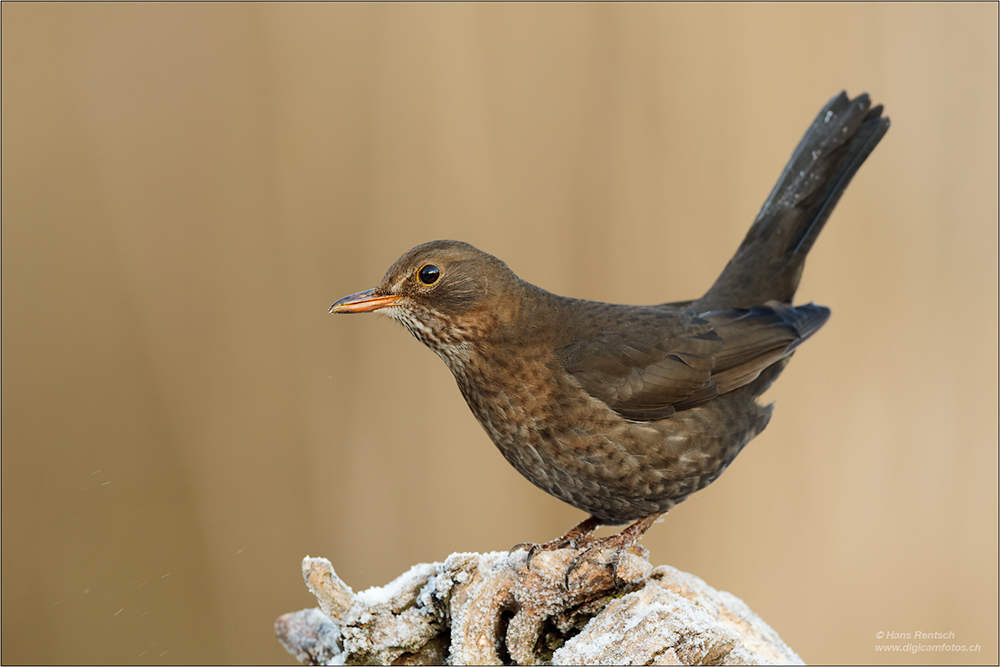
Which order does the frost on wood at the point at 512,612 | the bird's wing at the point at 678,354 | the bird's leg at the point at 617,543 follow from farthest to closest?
1. the bird's wing at the point at 678,354
2. the bird's leg at the point at 617,543
3. the frost on wood at the point at 512,612

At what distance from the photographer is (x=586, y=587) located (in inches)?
82.7

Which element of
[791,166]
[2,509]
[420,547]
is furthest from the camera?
[420,547]

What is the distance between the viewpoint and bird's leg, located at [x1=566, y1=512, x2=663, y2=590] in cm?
211

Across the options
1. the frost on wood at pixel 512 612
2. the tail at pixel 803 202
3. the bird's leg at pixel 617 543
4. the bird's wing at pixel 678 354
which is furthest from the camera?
the tail at pixel 803 202

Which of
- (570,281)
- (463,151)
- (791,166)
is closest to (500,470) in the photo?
(570,281)

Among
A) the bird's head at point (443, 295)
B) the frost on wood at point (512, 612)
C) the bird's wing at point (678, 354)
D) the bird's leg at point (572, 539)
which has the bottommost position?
the frost on wood at point (512, 612)

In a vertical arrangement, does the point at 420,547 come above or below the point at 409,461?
below

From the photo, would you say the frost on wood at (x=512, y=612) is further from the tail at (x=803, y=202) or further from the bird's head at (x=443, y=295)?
the tail at (x=803, y=202)

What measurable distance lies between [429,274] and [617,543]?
93 centimetres

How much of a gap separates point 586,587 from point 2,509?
219cm

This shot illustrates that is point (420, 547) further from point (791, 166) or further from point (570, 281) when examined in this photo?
point (791, 166)

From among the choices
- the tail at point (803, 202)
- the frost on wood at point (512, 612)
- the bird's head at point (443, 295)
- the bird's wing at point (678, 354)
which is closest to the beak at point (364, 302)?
the bird's head at point (443, 295)

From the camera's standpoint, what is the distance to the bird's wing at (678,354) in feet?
7.70

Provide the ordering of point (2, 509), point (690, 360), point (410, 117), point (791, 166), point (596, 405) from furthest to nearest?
point (410, 117), point (2, 509), point (791, 166), point (690, 360), point (596, 405)
